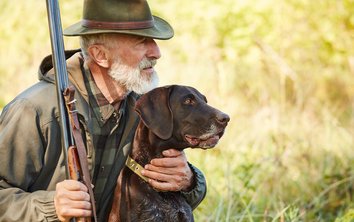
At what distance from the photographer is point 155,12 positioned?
11.9 meters

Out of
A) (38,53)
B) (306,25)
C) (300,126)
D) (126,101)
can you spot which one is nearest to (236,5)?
(306,25)

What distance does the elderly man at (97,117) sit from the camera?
479 cm

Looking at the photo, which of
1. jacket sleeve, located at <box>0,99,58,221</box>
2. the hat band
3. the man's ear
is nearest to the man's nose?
the hat band

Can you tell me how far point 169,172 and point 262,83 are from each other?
19.5 feet

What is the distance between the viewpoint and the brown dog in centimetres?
468

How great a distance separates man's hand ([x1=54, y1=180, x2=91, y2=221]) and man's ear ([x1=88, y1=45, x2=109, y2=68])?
3.20 ft

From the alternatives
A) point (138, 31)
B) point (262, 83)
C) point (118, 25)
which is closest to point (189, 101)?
point (138, 31)

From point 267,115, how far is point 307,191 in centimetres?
197

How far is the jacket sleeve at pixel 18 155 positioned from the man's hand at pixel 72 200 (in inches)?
14.4

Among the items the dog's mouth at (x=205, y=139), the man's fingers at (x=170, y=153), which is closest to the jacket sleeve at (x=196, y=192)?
the man's fingers at (x=170, y=153)

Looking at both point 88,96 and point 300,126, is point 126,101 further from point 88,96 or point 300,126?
point 300,126

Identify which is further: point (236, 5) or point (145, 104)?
point (236, 5)

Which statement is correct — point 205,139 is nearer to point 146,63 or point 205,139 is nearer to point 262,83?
point 146,63

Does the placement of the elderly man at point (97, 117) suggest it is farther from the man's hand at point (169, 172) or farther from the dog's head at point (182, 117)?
the dog's head at point (182, 117)
